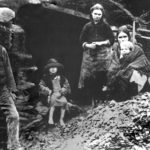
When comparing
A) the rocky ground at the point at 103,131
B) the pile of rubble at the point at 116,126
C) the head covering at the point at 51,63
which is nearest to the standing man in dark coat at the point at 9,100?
the rocky ground at the point at 103,131

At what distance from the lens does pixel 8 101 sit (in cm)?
845

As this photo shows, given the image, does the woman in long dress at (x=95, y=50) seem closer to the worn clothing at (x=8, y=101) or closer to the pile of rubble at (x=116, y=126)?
the pile of rubble at (x=116, y=126)

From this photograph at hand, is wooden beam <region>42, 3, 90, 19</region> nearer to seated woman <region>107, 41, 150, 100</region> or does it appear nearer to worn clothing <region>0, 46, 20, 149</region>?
seated woman <region>107, 41, 150, 100</region>

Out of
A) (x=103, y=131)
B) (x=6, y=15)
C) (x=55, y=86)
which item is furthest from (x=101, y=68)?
(x=6, y=15)

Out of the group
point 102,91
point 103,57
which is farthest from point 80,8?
point 102,91

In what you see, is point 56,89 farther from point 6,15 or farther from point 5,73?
point 6,15

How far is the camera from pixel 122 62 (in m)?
9.23

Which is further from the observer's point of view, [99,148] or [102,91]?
Answer: [102,91]

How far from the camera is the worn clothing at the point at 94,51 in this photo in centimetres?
909

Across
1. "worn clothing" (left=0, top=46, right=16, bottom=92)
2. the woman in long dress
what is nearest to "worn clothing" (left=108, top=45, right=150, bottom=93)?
the woman in long dress

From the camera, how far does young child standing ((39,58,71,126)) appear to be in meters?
8.84

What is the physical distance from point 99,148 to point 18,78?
6.56 ft

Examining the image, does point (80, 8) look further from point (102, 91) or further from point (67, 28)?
point (102, 91)

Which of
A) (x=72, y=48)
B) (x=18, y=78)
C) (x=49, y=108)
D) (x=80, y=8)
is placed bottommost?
(x=49, y=108)
